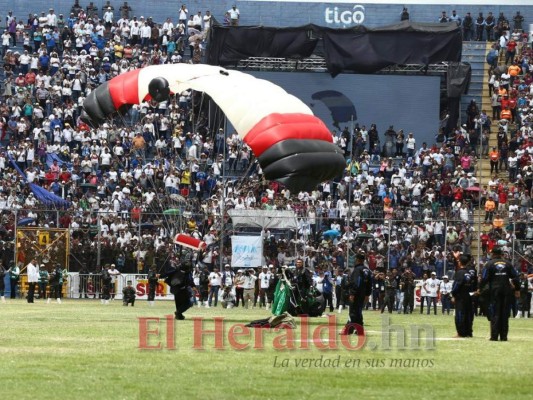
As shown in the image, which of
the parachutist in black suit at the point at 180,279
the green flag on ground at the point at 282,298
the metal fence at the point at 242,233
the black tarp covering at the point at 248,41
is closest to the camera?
the green flag on ground at the point at 282,298

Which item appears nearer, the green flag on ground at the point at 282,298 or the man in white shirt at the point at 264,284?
the green flag on ground at the point at 282,298

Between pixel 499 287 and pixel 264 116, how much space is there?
7.59 m

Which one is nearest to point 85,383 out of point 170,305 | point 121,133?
point 170,305

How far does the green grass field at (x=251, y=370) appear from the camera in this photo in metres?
13.6

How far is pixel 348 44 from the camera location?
57.0 m

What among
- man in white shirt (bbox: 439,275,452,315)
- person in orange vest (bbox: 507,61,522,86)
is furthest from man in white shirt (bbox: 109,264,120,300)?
person in orange vest (bbox: 507,61,522,86)

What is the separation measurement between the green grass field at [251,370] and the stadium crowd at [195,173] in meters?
20.6

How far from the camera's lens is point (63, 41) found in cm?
6138

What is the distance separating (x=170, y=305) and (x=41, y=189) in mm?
10588

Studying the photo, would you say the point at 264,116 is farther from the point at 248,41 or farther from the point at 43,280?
the point at 248,41

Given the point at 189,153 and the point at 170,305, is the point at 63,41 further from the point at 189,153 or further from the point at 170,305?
the point at 170,305

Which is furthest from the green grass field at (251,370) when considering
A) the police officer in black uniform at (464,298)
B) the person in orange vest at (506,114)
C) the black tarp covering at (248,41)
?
the black tarp covering at (248,41)

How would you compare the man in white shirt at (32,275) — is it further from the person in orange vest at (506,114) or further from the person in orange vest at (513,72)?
the person in orange vest at (513,72)

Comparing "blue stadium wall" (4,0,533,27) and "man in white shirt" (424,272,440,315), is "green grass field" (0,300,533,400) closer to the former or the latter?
"man in white shirt" (424,272,440,315)
